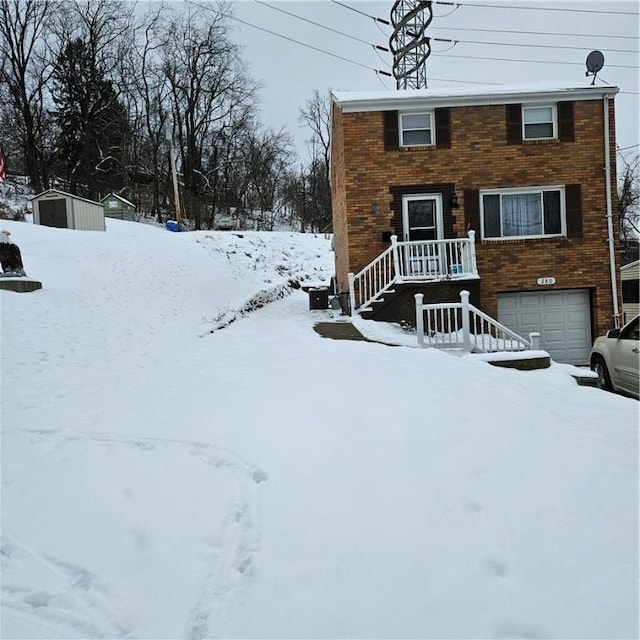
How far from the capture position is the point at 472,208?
13.0 meters

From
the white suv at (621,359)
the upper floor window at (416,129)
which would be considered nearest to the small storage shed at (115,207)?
the upper floor window at (416,129)

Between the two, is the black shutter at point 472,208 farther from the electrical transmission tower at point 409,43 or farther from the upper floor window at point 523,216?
the electrical transmission tower at point 409,43

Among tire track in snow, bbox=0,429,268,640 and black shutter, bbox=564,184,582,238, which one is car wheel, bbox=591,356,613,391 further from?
tire track in snow, bbox=0,429,268,640

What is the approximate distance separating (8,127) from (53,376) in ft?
110

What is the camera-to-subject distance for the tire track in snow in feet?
7.36

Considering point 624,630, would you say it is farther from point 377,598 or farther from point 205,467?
point 205,467

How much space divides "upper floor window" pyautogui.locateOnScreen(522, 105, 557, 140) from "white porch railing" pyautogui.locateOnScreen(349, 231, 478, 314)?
3.54 m

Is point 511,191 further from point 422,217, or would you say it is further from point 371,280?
point 371,280

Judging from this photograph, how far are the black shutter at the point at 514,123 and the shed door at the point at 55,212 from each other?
673 inches

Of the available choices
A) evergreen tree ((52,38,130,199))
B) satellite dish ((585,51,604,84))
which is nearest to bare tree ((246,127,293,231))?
evergreen tree ((52,38,130,199))

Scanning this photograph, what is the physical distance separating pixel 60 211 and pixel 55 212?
0.75 feet

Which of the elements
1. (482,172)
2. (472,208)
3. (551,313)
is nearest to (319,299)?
(472,208)

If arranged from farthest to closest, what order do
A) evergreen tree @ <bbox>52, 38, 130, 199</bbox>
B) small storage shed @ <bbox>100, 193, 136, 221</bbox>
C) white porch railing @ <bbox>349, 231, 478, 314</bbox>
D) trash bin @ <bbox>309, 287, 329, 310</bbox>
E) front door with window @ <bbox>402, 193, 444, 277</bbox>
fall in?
evergreen tree @ <bbox>52, 38, 130, 199</bbox> < small storage shed @ <bbox>100, 193, 136, 221</bbox> < trash bin @ <bbox>309, 287, 329, 310</bbox> < front door with window @ <bbox>402, 193, 444, 277</bbox> < white porch railing @ <bbox>349, 231, 478, 314</bbox>

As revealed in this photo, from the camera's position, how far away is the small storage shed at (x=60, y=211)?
20.1m
